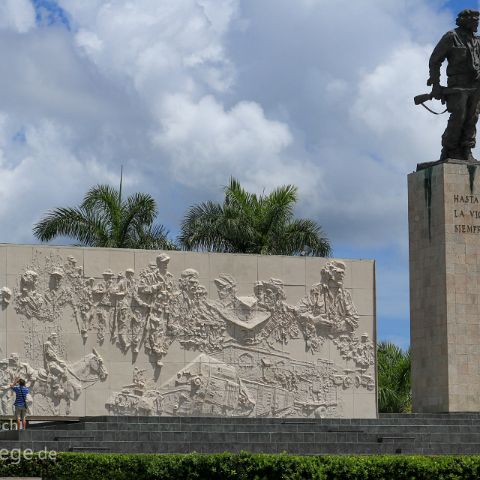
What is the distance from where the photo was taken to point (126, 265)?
71.6 ft

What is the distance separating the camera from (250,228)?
28578mm

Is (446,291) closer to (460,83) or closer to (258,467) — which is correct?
(460,83)

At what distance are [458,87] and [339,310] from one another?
501 cm

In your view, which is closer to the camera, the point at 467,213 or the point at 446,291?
the point at 446,291

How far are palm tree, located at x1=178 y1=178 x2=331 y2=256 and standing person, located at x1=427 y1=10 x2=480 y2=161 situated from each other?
5556mm

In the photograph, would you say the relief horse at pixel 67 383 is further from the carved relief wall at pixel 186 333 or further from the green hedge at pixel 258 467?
the green hedge at pixel 258 467

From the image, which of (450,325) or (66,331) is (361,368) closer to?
(450,325)

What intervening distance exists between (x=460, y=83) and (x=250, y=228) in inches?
260

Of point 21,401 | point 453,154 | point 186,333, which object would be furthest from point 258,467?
point 453,154

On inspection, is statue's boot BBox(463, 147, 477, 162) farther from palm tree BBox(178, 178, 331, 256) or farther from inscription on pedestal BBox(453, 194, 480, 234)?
palm tree BBox(178, 178, 331, 256)

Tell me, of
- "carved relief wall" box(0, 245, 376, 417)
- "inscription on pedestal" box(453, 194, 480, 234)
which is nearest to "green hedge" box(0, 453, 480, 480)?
"carved relief wall" box(0, 245, 376, 417)

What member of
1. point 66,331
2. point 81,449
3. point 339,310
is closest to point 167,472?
point 81,449

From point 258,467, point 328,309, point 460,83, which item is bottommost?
point 258,467

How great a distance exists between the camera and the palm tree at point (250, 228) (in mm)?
28562
